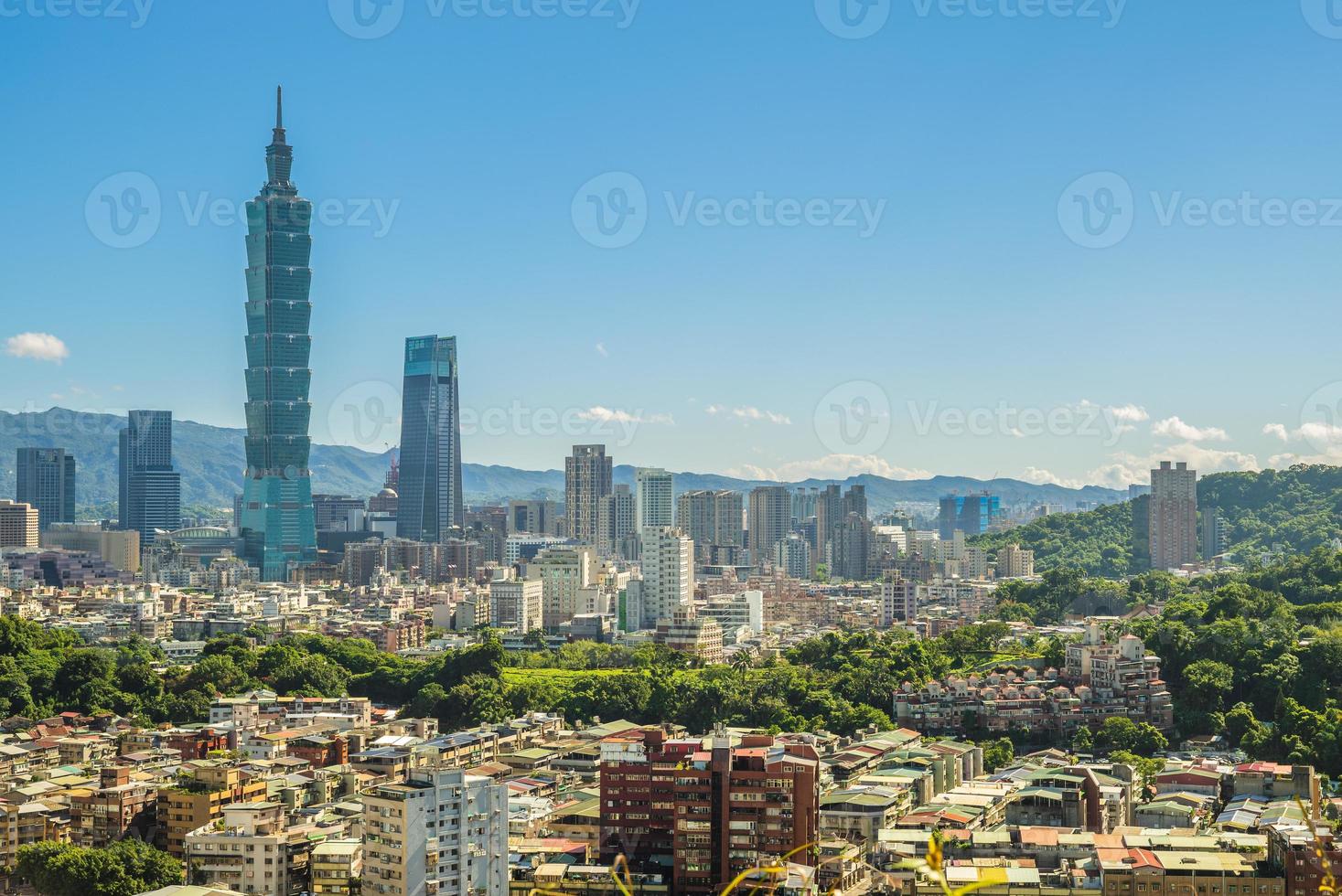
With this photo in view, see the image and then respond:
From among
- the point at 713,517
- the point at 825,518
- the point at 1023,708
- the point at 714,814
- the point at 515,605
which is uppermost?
the point at 713,517

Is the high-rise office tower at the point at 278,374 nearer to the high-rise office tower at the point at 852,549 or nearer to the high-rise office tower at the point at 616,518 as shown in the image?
the high-rise office tower at the point at 616,518

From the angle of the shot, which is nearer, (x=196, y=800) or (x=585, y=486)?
(x=196, y=800)

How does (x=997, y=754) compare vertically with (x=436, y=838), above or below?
below

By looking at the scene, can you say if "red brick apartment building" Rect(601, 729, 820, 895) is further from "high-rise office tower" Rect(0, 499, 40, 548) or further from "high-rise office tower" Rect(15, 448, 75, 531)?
"high-rise office tower" Rect(15, 448, 75, 531)

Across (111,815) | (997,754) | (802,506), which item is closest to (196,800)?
(111,815)

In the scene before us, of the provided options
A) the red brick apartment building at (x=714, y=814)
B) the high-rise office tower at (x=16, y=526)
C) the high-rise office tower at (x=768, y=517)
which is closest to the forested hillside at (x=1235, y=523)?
the high-rise office tower at (x=768, y=517)

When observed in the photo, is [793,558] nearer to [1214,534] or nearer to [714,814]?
[1214,534]
